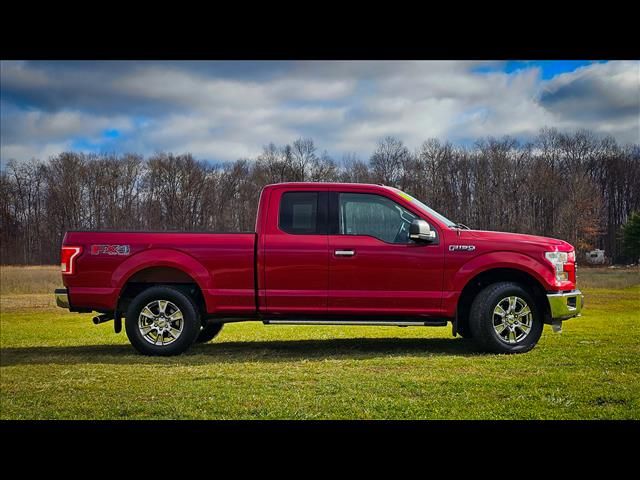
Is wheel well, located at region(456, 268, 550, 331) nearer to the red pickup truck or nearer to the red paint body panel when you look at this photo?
the red pickup truck

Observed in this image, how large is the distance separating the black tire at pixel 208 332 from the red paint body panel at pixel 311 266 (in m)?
1.12

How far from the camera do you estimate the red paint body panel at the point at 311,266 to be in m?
7.08

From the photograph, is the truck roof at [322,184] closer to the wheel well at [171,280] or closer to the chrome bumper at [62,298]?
the wheel well at [171,280]

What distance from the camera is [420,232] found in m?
6.99

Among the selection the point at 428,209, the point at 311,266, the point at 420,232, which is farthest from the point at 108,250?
the point at 428,209

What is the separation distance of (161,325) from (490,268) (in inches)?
154

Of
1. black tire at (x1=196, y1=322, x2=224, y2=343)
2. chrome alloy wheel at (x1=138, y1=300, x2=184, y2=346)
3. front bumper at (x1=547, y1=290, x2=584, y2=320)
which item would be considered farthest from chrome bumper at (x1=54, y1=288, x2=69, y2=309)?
front bumper at (x1=547, y1=290, x2=584, y2=320)

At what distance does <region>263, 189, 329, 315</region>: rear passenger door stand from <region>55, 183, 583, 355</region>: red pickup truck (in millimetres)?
12

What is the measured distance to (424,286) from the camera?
713cm

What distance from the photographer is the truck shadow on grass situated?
275 inches

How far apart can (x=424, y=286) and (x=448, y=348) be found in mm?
891

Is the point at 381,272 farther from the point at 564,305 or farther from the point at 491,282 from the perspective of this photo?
the point at 564,305

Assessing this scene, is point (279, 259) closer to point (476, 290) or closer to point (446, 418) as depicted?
point (476, 290)

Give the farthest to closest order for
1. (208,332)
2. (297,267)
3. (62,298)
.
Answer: (208,332)
(62,298)
(297,267)
